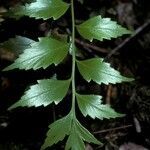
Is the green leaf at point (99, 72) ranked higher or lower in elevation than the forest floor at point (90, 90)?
higher

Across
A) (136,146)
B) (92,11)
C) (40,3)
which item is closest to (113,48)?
(92,11)

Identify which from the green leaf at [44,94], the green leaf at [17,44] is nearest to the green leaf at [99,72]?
the green leaf at [44,94]

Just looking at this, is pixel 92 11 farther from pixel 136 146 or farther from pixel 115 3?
pixel 136 146

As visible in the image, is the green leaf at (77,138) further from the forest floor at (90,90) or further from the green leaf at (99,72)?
the forest floor at (90,90)

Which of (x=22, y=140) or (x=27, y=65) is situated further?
(x=22, y=140)

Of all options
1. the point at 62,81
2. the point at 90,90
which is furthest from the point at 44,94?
the point at 90,90

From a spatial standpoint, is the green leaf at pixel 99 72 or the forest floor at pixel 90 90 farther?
the forest floor at pixel 90 90

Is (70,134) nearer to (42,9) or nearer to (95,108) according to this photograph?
(95,108)
